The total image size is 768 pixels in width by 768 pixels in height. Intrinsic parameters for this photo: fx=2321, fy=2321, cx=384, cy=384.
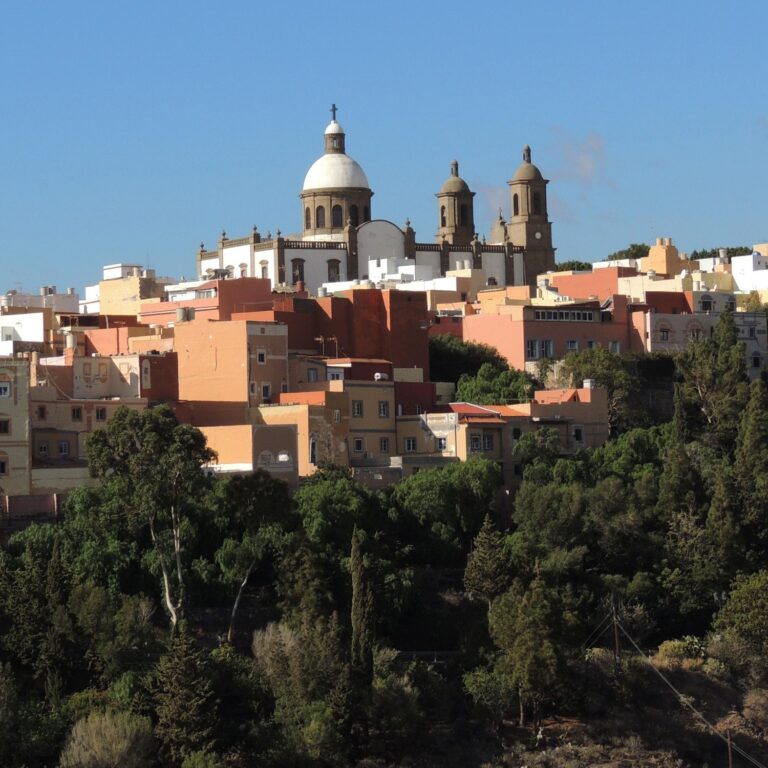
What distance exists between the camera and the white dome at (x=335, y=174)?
239ft

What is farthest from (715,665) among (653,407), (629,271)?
(629,271)

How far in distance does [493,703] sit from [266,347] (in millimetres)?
13230

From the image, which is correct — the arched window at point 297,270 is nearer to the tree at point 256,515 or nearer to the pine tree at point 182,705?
the tree at point 256,515

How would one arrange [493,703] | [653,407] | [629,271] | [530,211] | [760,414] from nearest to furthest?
[493,703], [760,414], [653,407], [629,271], [530,211]

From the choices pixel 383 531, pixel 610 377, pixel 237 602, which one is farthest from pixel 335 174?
pixel 237 602

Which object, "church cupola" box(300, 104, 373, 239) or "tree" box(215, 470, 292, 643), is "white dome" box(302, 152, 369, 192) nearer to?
"church cupola" box(300, 104, 373, 239)

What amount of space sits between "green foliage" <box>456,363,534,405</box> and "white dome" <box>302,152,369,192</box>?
1691 centimetres

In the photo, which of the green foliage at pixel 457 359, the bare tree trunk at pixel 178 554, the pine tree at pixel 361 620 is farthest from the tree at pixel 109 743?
the green foliage at pixel 457 359

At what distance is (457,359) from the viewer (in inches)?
2298

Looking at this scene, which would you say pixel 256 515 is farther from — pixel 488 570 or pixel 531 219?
pixel 531 219

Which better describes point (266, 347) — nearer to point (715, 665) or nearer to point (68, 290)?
point (715, 665)

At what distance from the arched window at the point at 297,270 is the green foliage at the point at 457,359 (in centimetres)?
1025

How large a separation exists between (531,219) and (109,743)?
4055cm

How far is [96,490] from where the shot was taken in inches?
1831
